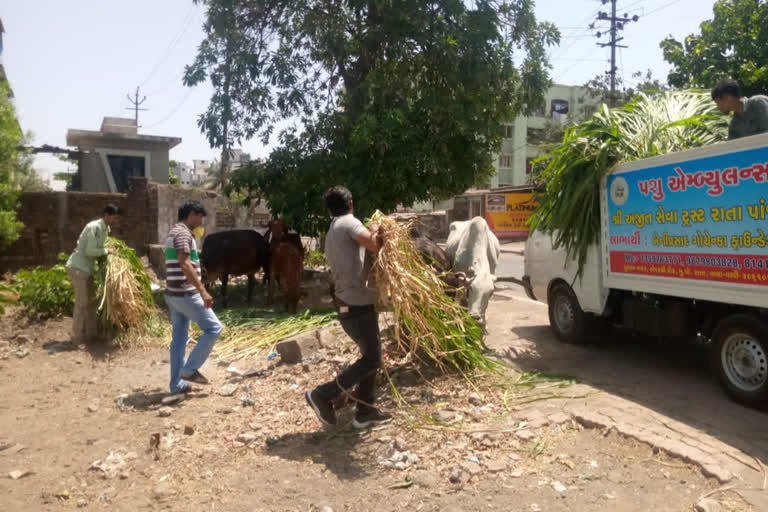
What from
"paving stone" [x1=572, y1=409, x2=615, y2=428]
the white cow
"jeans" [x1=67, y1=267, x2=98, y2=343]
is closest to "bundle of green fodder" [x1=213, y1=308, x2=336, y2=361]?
"jeans" [x1=67, y1=267, x2=98, y2=343]

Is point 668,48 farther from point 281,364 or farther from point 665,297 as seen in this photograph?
point 281,364

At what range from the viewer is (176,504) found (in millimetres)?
3643

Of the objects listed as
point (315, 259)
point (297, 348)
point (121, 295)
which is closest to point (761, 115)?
point (297, 348)

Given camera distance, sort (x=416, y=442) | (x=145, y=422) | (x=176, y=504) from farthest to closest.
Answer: (x=145, y=422) → (x=416, y=442) → (x=176, y=504)

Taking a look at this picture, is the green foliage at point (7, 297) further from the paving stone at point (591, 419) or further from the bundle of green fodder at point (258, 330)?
the paving stone at point (591, 419)

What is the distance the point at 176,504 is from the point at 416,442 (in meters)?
1.56

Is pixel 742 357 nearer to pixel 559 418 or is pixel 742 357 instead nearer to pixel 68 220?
pixel 559 418

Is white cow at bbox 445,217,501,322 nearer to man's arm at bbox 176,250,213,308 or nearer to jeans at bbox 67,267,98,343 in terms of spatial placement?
man's arm at bbox 176,250,213,308

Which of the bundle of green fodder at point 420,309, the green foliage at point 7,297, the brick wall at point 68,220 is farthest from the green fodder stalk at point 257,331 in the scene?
the brick wall at point 68,220

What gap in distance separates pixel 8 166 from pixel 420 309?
30.6 ft

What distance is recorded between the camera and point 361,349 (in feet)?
14.5

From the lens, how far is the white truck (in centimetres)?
435

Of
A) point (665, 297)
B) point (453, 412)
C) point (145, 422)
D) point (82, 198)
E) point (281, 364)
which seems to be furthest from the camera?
point (82, 198)

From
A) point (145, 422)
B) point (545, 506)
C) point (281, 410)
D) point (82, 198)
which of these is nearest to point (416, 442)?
point (545, 506)
